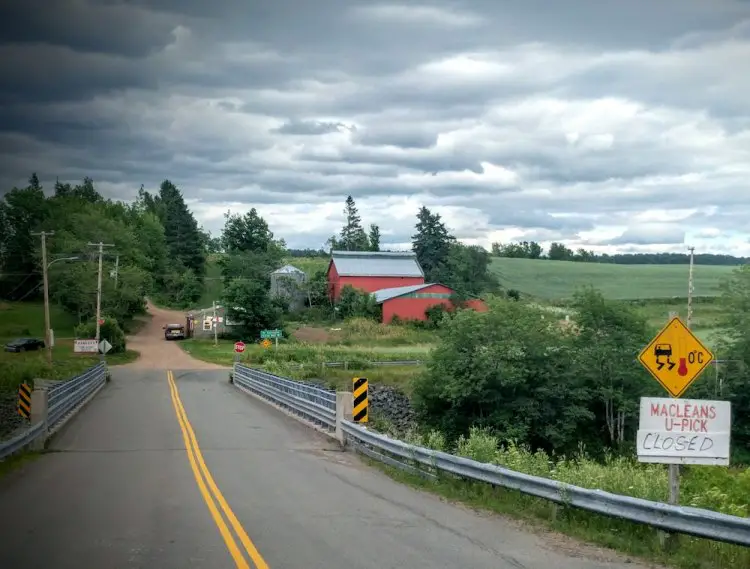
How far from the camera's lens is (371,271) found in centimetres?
10350

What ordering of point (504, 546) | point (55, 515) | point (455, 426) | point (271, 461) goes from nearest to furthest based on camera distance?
point (504, 546)
point (55, 515)
point (271, 461)
point (455, 426)

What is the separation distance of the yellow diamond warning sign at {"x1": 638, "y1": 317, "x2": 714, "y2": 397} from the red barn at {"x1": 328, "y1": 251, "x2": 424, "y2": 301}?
9005 centimetres

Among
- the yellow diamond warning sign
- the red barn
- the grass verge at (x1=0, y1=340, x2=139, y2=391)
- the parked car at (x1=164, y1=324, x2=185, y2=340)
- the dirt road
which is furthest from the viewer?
the red barn

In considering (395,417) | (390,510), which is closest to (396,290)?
(395,417)

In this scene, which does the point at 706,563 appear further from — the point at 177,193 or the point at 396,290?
the point at 177,193

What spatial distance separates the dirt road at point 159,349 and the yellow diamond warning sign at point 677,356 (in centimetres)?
5700

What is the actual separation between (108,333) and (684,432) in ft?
222

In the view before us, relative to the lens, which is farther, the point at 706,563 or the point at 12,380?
the point at 12,380

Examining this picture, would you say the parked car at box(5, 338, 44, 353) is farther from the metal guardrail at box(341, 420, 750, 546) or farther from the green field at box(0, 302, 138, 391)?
the metal guardrail at box(341, 420, 750, 546)

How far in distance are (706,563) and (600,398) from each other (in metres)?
36.1

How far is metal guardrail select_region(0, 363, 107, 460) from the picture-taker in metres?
16.4

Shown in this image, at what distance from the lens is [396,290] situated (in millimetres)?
91938

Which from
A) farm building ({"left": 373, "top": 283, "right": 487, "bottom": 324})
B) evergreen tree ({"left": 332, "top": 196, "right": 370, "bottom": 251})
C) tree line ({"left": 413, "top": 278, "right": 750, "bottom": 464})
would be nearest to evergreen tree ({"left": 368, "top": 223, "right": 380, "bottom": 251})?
evergreen tree ({"left": 332, "top": 196, "right": 370, "bottom": 251})

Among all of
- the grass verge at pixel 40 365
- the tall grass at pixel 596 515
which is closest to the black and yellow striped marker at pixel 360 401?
the tall grass at pixel 596 515
